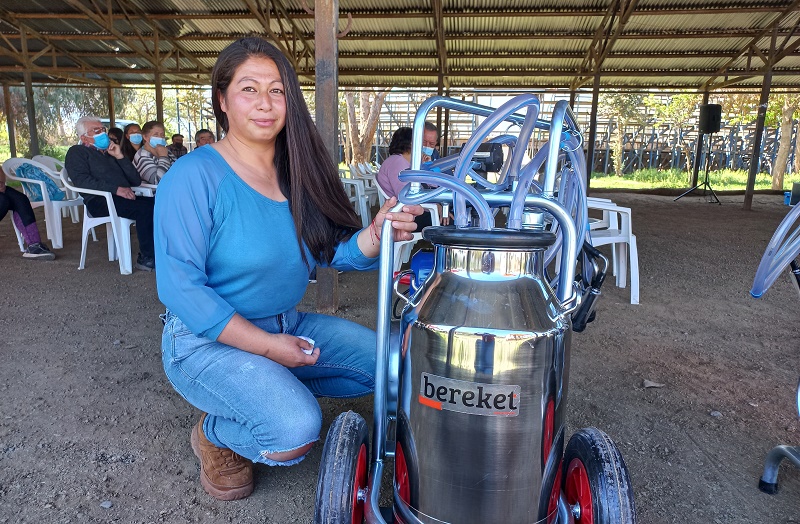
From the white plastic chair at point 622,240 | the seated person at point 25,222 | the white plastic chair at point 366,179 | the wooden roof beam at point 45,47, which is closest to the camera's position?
the white plastic chair at point 622,240

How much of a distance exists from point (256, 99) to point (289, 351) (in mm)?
708

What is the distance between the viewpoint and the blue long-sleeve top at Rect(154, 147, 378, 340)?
1448 mm

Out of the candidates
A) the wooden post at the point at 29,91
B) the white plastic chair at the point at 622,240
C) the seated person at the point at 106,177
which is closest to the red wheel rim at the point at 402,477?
the white plastic chair at the point at 622,240

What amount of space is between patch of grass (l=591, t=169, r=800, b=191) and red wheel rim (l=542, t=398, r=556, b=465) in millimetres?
14717

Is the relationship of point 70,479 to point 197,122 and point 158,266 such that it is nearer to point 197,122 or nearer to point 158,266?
point 158,266

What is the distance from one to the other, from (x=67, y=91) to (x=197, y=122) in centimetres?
558

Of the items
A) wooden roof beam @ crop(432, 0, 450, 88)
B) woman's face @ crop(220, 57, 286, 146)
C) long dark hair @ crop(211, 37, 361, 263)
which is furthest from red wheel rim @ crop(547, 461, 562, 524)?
wooden roof beam @ crop(432, 0, 450, 88)

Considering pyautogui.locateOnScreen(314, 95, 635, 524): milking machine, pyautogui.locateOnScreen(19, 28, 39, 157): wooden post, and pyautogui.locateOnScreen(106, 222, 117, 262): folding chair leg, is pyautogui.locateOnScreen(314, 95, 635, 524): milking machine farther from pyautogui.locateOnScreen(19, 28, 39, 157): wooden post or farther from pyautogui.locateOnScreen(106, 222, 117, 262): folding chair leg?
pyautogui.locateOnScreen(19, 28, 39, 157): wooden post

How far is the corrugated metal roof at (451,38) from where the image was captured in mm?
9484

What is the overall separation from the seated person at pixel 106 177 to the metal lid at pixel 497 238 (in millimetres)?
3953

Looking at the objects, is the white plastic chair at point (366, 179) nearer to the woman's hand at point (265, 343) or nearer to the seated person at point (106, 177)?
the seated person at point (106, 177)

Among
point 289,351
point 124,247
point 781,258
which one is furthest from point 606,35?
point 289,351

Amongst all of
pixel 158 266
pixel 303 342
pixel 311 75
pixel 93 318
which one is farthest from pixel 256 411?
pixel 311 75

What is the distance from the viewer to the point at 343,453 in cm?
127
